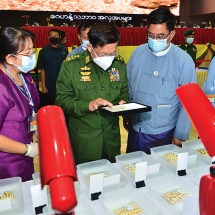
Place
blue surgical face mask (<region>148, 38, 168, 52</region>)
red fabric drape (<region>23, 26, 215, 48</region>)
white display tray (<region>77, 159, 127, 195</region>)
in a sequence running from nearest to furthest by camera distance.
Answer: white display tray (<region>77, 159, 127, 195</region>), blue surgical face mask (<region>148, 38, 168, 52</region>), red fabric drape (<region>23, 26, 215, 48</region>)

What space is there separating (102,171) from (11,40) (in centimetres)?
71

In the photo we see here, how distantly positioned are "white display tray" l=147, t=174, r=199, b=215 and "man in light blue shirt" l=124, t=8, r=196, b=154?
56cm

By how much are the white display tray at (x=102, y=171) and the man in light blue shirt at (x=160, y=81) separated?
23.0 inches

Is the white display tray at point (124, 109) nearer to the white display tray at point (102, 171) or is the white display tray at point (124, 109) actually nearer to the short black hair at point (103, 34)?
the white display tray at point (102, 171)

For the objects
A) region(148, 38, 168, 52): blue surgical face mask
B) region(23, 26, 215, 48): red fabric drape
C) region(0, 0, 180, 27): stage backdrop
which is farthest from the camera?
region(0, 0, 180, 27): stage backdrop

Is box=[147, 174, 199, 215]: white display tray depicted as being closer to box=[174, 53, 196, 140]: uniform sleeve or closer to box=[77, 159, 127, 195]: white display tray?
box=[77, 159, 127, 195]: white display tray

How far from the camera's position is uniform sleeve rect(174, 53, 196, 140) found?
1586 millimetres

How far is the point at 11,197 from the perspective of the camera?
974mm

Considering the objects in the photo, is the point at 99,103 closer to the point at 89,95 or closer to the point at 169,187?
the point at 89,95

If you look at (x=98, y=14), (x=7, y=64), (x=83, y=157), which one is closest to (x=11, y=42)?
(x=7, y=64)

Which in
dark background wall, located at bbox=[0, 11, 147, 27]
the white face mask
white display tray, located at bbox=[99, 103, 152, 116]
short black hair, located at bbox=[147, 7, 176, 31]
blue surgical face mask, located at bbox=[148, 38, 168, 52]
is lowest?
white display tray, located at bbox=[99, 103, 152, 116]

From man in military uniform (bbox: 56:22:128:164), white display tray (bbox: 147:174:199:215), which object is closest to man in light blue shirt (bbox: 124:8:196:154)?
man in military uniform (bbox: 56:22:128:164)

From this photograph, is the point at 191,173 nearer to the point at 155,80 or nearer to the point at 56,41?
the point at 155,80

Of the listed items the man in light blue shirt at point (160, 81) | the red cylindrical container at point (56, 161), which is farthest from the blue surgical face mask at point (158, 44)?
the red cylindrical container at point (56, 161)
